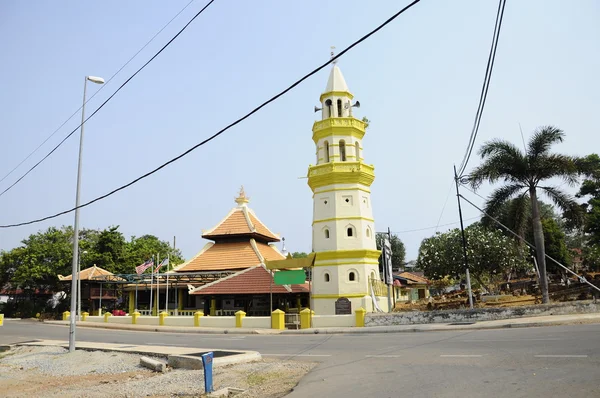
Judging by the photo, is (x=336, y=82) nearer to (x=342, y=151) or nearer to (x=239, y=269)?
(x=342, y=151)

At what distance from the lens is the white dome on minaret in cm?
3126

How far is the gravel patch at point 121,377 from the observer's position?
385 inches

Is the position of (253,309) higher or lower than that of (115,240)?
lower

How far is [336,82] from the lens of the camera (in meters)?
31.4

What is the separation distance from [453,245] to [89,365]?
39803 mm

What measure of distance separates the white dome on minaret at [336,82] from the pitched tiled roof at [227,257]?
43.5 feet

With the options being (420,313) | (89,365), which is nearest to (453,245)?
(420,313)

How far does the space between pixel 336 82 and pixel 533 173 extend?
13.6 meters

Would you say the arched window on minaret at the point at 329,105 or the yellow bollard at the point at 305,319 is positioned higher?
the arched window on minaret at the point at 329,105

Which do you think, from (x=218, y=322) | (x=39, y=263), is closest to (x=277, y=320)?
(x=218, y=322)

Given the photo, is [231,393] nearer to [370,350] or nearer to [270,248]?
[370,350]

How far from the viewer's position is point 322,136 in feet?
101

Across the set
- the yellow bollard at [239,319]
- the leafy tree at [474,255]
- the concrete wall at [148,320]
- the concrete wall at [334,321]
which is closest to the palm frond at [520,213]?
the concrete wall at [334,321]

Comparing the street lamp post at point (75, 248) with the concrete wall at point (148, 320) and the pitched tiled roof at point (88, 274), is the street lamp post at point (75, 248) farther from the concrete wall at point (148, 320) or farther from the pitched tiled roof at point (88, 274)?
the pitched tiled roof at point (88, 274)
